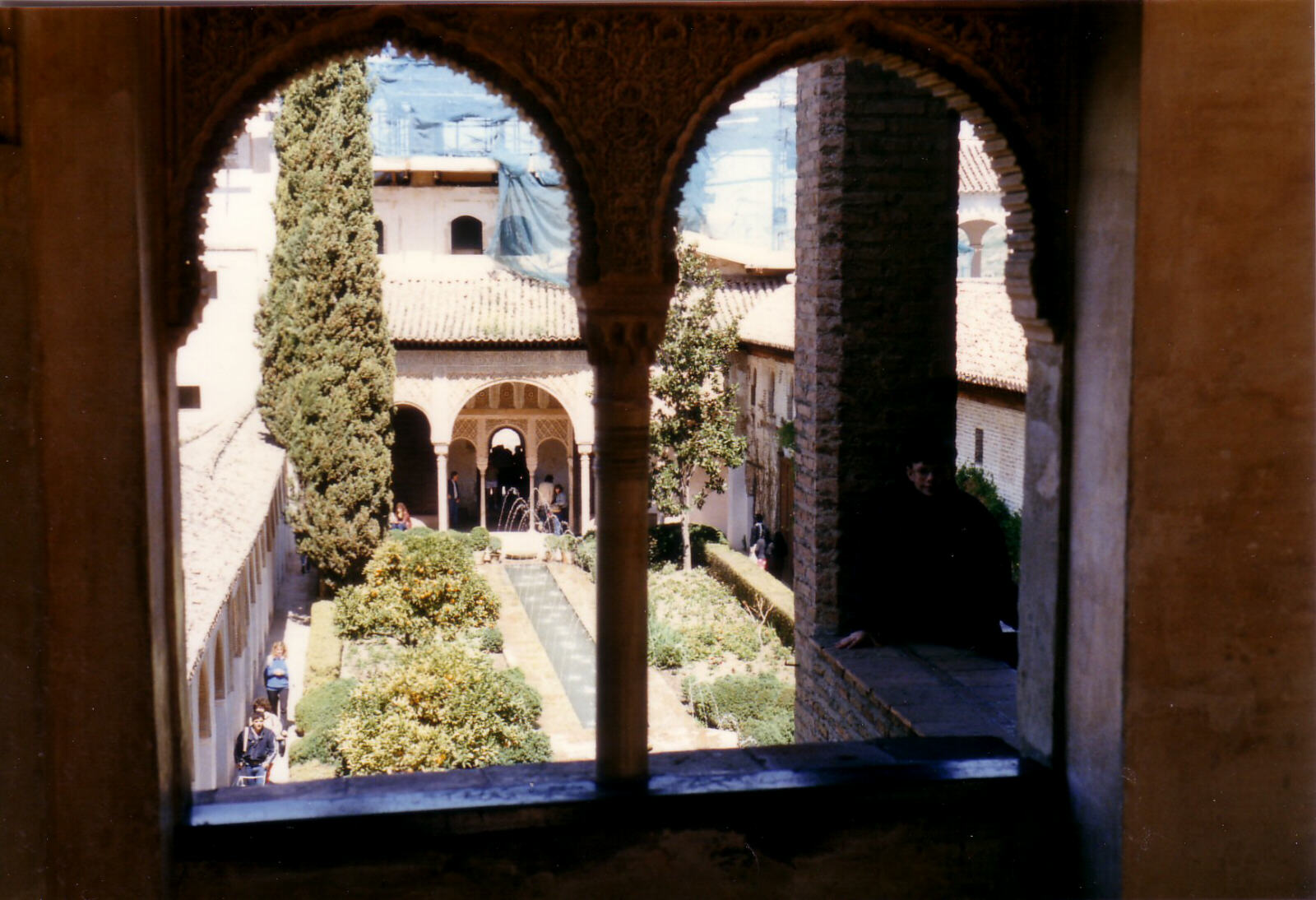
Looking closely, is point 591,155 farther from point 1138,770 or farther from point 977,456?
point 977,456

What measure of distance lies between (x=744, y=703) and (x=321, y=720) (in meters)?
4.44

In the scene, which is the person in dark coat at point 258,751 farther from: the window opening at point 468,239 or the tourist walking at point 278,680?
the window opening at point 468,239

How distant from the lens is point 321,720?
13289 millimetres

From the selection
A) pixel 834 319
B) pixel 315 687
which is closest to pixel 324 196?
pixel 315 687

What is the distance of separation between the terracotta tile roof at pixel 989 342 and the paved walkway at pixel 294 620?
878 centimetres

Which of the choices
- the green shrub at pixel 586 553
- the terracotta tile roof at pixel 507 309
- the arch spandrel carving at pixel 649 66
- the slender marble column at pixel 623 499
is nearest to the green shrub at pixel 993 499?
the terracotta tile roof at pixel 507 309

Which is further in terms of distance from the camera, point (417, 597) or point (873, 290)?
point (417, 597)

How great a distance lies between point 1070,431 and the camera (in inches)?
161

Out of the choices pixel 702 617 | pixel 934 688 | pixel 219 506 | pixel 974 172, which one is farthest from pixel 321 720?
pixel 974 172

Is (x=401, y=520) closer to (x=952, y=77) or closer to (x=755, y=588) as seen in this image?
(x=755, y=588)

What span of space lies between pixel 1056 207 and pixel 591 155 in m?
1.48

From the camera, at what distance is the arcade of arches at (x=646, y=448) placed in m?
3.40

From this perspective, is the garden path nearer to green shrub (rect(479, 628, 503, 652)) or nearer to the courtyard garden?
the courtyard garden

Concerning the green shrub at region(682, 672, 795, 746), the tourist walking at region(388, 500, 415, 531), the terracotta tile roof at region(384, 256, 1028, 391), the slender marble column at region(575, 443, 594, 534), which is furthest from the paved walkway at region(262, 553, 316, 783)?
the slender marble column at region(575, 443, 594, 534)
